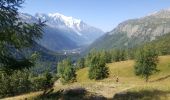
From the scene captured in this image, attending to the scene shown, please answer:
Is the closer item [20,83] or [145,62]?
[145,62]

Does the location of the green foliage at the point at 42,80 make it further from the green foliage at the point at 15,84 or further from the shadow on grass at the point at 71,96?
the shadow on grass at the point at 71,96

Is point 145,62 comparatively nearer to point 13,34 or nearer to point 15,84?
point 15,84

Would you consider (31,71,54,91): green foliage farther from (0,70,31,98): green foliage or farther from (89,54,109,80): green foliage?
(89,54,109,80): green foliage

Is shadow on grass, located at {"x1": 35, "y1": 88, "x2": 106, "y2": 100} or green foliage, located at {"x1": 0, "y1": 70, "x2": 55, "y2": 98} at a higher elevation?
shadow on grass, located at {"x1": 35, "y1": 88, "x2": 106, "y2": 100}

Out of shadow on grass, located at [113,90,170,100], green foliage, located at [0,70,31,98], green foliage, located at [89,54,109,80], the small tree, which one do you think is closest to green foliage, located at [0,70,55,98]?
green foliage, located at [0,70,31,98]

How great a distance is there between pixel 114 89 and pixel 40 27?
10.1 metres

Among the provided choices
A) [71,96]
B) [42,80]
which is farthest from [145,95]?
[42,80]

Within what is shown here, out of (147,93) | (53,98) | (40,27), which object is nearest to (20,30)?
(40,27)

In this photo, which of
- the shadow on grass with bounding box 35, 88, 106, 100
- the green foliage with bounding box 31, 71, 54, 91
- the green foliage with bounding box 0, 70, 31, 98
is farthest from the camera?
the green foliage with bounding box 31, 71, 54, 91

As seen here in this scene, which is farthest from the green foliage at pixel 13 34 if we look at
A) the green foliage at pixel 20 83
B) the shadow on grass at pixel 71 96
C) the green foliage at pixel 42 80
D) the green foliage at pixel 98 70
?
the green foliage at pixel 98 70

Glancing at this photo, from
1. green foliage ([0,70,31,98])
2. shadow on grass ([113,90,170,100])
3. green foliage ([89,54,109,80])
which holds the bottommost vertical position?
green foliage ([0,70,31,98])

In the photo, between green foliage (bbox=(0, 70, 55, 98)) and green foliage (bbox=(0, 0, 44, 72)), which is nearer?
green foliage (bbox=(0, 0, 44, 72))

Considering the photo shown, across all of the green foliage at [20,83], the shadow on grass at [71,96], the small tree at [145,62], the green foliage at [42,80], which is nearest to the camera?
the shadow on grass at [71,96]

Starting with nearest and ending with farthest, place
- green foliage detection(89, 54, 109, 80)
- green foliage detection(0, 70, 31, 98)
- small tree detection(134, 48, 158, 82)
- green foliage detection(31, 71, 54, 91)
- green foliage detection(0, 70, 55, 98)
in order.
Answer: green foliage detection(0, 70, 31, 98) < green foliage detection(0, 70, 55, 98) < green foliage detection(31, 71, 54, 91) < small tree detection(134, 48, 158, 82) < green foliage detection(89, 54, 109, 80)
